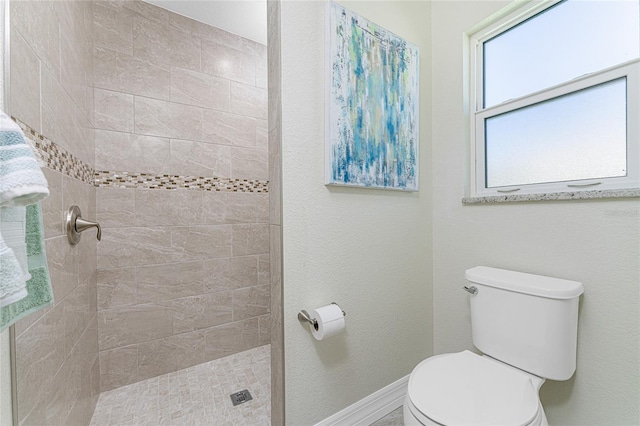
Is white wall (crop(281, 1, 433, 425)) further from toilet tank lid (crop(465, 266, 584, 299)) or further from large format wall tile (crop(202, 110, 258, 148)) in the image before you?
large format wall tile (crop(202, 110, 258, 148))

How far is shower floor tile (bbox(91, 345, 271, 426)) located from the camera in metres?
1.41

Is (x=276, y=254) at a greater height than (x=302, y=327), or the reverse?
(x=276, y=254)

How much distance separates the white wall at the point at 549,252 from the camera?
0.98m

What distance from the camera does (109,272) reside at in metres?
1.64

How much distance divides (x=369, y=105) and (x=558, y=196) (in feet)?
2.98

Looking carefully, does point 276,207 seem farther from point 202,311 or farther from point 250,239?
point 202,311

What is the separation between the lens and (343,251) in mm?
1268

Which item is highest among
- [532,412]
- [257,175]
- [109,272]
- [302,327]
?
[257,175]

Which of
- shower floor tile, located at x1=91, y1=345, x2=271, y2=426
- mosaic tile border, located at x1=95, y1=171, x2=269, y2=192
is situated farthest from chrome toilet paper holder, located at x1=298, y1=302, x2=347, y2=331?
mosaic tile border, located at x1=95, y1=171, x2=269, y2=192

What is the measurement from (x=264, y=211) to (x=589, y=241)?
1.92m

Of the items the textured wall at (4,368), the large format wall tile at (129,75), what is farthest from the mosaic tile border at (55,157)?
the large format wall tile at (129,75)

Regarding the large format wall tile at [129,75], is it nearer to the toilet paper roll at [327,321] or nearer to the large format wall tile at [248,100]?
the large format wall tile at [248,100]

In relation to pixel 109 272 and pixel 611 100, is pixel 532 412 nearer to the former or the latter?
pixel 611 100

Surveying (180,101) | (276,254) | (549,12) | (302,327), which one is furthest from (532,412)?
(180,101)
